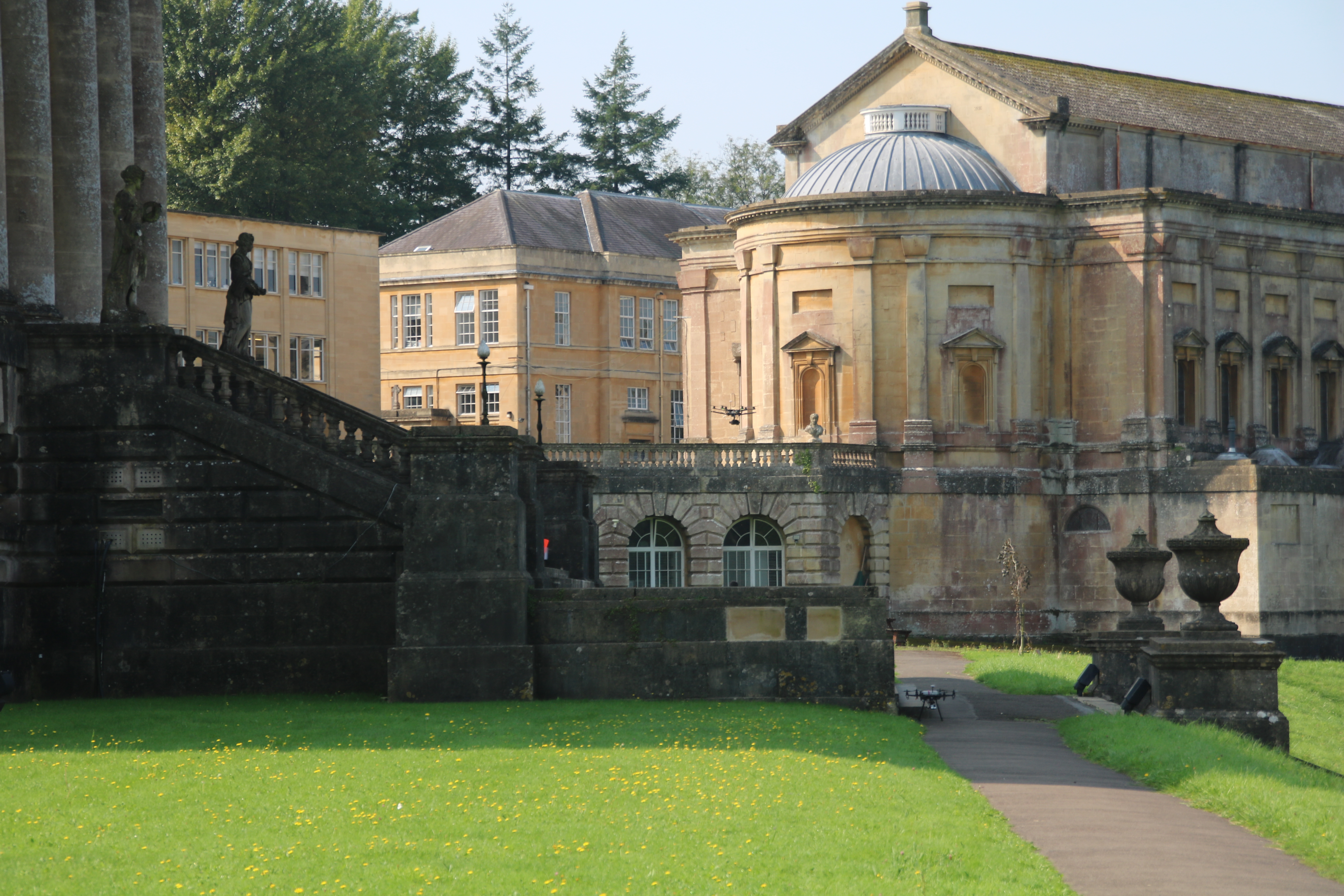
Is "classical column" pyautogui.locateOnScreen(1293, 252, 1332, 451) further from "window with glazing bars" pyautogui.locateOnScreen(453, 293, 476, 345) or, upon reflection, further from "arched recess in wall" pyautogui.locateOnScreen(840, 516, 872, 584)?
"window with glazing bars" pyautogui.locateOnScreen(453, 293, 476, 345)

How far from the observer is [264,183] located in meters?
81.2

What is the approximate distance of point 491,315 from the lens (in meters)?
81.8

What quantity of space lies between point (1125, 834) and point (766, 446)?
4124cm

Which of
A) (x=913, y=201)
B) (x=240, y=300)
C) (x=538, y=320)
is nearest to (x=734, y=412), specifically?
(x=913, y=201)

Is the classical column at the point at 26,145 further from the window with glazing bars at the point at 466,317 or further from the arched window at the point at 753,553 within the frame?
the window with glazing bars at the point at 466,317

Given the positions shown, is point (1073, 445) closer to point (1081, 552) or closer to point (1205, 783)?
point (1081, 552)

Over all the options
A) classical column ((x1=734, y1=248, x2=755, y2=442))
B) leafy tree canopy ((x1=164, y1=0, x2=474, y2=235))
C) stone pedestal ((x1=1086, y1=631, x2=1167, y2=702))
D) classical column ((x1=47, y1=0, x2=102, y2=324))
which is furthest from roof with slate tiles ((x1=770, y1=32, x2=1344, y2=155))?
classical column ((x1=47, y1=0, x2=102, y2=324))

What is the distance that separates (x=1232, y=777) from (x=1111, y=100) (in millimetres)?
51639

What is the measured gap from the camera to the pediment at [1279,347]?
66.3 metres

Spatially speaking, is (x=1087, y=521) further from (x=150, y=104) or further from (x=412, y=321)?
(x=150, y=104)

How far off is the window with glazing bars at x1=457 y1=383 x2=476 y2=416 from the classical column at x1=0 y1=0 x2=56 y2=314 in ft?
172

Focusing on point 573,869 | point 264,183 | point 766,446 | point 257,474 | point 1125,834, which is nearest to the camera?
point 573,869

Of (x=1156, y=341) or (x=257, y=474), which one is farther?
(x=1156, y=341)

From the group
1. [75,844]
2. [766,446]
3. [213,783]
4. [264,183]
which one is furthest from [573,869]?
[264,183]
